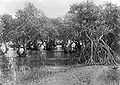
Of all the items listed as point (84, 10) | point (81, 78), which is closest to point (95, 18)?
point (84, 10)

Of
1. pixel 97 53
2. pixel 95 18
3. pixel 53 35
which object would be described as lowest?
pixel 97 53

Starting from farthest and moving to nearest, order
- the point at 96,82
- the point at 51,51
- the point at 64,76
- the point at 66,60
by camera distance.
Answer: the point at 51,51 → the point at 66,60 → the point at 64,76 → the point at 96,82

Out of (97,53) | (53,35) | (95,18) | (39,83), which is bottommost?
(39,83)

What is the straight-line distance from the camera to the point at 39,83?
771cm

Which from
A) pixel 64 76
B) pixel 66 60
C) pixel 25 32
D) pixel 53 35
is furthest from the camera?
pixel 66 60

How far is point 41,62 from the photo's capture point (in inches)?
527

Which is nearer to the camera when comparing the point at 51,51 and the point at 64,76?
the point at 64,76

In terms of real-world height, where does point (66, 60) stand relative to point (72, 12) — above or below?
below

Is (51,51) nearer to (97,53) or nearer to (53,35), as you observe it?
(53,35)

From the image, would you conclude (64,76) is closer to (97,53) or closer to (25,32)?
(97,53)

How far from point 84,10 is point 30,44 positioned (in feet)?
16.6

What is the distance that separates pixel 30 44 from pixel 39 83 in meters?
7.00

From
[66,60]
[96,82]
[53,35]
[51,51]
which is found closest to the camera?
[96,82]

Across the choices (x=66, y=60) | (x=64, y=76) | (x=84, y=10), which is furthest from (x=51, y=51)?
(x=64, y=76)
